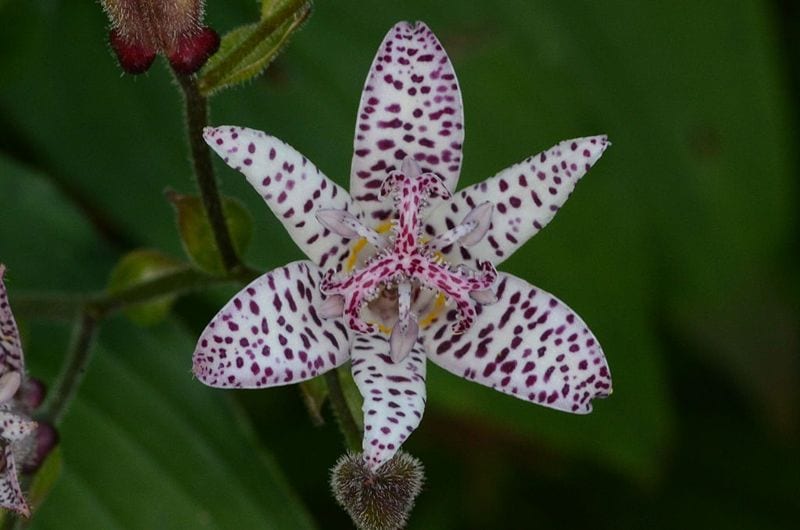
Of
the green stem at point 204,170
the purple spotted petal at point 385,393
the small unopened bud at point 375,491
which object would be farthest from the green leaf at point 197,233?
the small unopened bud at point 375,491

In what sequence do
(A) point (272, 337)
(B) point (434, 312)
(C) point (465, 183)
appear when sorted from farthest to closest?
(C) point (465, 183)
(B) point (434, 312)
(A) point (272, 337)

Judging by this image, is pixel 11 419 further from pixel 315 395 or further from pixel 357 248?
pixel 357 248

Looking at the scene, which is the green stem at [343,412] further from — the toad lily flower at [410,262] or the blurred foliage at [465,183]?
the blurred foliage at [465,183]

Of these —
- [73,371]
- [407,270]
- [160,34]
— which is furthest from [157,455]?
[160,34]

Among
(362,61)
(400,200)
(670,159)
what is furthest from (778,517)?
(400,200)

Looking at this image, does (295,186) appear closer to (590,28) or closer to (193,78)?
(193,78)

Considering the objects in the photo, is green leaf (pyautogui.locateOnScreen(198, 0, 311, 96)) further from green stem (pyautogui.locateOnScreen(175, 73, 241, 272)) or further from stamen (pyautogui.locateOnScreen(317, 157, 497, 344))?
stamen (pyautogui.locateOnScreen(317, 157, 497, 344))

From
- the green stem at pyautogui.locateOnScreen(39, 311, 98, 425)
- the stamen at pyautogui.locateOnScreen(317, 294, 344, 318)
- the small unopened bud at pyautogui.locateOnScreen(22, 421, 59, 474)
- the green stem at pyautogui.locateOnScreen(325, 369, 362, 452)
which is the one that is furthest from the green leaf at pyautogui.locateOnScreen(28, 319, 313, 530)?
the stamen at pyautogui.locateOnScreen(317, 294, 344, 318)
